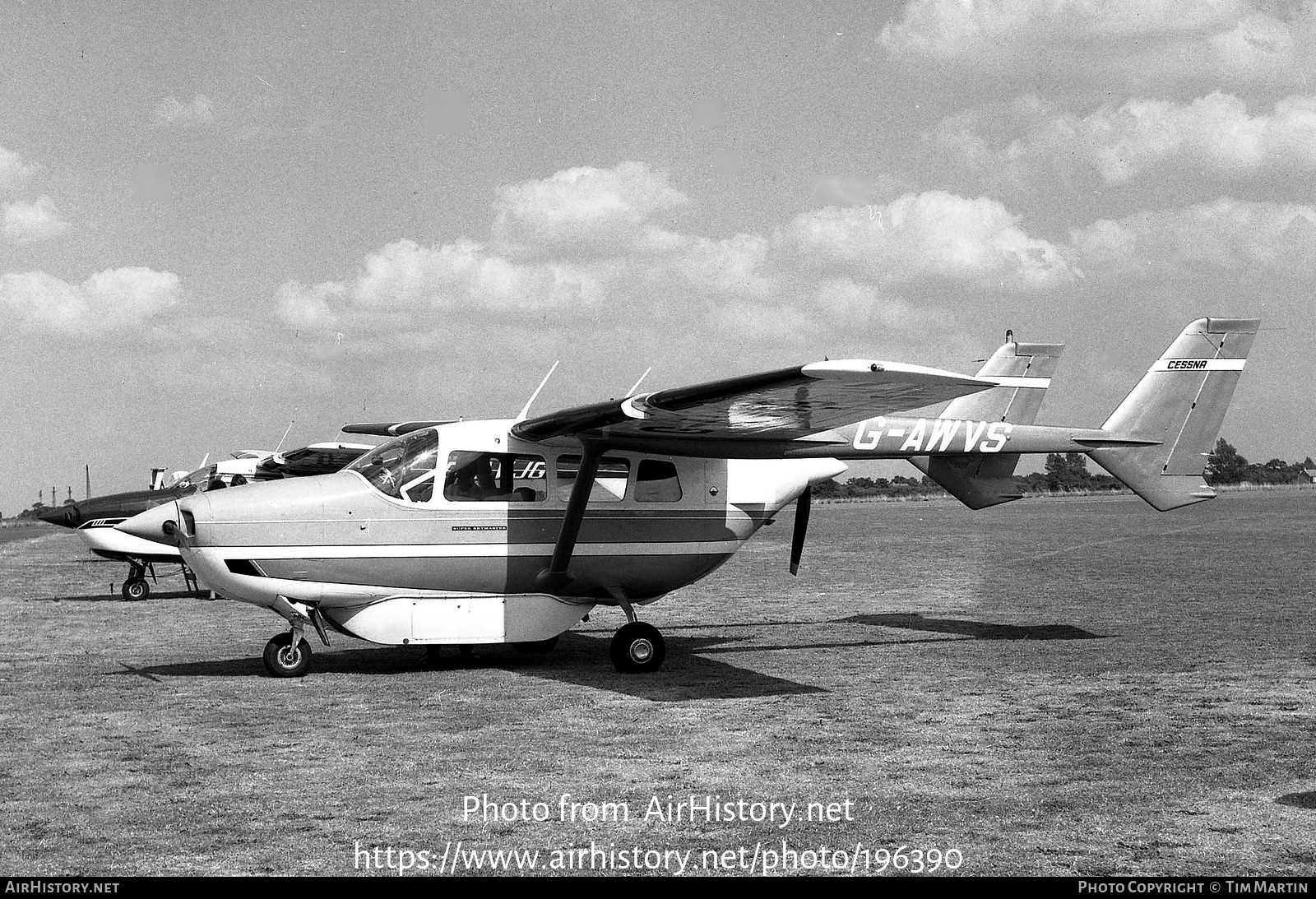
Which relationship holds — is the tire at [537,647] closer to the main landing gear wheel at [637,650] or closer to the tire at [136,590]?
the main landing gear wheel at [637,650]

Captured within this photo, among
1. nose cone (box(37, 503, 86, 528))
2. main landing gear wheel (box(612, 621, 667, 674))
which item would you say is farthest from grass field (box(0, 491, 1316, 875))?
nose cone (box(37, 503, 86, 528))

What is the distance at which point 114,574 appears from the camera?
89.2ft

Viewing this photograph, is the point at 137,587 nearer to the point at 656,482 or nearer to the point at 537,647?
the point at 537,647

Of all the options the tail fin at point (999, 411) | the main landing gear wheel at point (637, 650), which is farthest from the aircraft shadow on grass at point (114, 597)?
the tail fin at point (999, 411)

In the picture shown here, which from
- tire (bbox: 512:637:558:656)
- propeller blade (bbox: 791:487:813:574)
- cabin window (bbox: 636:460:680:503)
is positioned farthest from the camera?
propeller blade (bbox: 791:487:813:574)

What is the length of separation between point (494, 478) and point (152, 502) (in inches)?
492

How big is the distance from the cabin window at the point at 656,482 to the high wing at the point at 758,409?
0.94 feet

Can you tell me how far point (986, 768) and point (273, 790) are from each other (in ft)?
13.0

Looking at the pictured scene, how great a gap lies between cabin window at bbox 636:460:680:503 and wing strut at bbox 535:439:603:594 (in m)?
0.65

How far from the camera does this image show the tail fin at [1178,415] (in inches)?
561

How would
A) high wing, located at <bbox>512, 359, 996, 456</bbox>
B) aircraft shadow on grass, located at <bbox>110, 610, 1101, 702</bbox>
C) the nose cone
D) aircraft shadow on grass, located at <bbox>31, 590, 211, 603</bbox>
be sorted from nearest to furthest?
1. high wing, located at <bbox>512, 359, 996, 456</bbox>
2. aircraft shadow on grass, located at <bbox>110, 610, 1101, 702</bbox>
3. aircraft shadow on grass, located at <bbox>31, 590, 211, 603</bbox>
4. the nose cone

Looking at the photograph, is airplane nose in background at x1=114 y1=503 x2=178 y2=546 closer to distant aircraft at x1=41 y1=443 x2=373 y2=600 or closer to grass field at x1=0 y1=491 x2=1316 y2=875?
grass field at x1=0 y1=491 x2=1316 y2=875

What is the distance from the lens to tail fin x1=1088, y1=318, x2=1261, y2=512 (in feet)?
46.8
